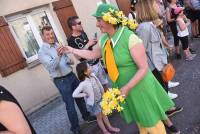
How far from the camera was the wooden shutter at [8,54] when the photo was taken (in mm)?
7980

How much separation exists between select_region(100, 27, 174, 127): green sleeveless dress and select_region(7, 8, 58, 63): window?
5.14 m

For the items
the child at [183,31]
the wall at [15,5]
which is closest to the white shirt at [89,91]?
the child at [183,31]

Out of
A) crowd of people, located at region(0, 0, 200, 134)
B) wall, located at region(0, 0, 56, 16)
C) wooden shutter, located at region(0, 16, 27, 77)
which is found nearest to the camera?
crowd of people, located at region(0, 0, 200, 134)

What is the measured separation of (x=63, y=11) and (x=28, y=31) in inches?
53.6

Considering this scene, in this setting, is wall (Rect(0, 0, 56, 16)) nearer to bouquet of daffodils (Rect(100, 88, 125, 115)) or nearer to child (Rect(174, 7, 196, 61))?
child (Rect(174, 7, 196, 61))

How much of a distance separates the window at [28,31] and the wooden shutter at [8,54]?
0.26m

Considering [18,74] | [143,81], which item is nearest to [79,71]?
[143,81]

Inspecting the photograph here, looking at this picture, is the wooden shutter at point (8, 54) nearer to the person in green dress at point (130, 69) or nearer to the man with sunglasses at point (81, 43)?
the man with sunglasses at point (81, 43)

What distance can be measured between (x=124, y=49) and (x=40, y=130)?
373 centimetres

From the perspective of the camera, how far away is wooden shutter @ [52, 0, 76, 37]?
9812 mm

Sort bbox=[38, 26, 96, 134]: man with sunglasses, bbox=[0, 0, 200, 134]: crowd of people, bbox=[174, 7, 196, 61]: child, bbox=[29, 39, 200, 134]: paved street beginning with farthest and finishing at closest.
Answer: bbox=[174, 7, 196, 61]: child → bbox=[38, 26, 96, 134]: man with sunglasses → bbox=[29, 39, 200, 134]: paved street → bbox=[0, 0, 200, 134]: crowd of people

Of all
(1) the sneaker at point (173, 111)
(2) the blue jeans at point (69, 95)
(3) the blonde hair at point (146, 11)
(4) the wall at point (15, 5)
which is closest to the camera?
(3) the blonde hair at point (146, 11)

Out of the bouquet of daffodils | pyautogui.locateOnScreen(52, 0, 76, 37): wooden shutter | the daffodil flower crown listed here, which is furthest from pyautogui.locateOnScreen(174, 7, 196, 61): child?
the bouquet of daffodils

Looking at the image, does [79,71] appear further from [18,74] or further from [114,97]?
[18,74]
